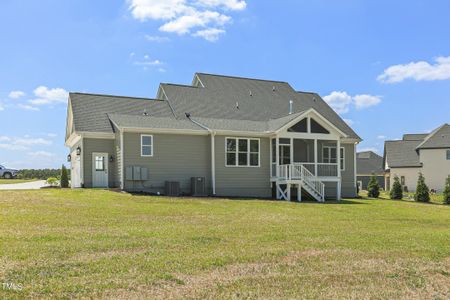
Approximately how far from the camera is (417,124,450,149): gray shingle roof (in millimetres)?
45659

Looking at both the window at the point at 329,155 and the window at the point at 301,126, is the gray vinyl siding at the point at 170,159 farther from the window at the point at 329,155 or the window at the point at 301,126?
the window at the point at 329,155

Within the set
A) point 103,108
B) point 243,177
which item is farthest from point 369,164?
point 103,108

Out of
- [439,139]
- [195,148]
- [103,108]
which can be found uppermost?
[103,108]

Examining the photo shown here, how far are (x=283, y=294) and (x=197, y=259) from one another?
2281mm

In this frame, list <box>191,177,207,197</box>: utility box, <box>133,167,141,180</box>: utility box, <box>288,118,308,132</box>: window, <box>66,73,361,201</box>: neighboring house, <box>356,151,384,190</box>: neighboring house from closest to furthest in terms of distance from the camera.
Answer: <box>133,167,141,180</box>: utility box
<box>66,73,361,201</box>: neighboring house
<box>191,177,207,197</box>: utility box
<box>288,118,308,132</box>: window
<box>356,151,384,190</box>: neighboring house

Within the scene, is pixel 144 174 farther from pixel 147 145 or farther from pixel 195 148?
pixel 195 148

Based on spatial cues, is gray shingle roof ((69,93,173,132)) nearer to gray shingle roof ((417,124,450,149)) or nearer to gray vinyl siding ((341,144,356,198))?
gray vinyl siding ((341,144,356,198))

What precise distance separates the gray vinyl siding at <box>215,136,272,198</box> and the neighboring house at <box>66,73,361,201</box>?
2.0 inches

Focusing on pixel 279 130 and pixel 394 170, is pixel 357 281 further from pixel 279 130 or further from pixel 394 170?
pixel 394 170

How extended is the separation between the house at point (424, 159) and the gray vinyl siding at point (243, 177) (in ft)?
83.1

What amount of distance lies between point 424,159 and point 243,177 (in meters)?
28.9

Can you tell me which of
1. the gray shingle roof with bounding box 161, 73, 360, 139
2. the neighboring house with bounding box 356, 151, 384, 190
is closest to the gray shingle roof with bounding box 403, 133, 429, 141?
the neighboring house with bounding box 356, 151, 384, 190

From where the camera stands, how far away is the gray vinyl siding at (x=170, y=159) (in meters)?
22.8

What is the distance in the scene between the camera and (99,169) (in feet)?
82.3
